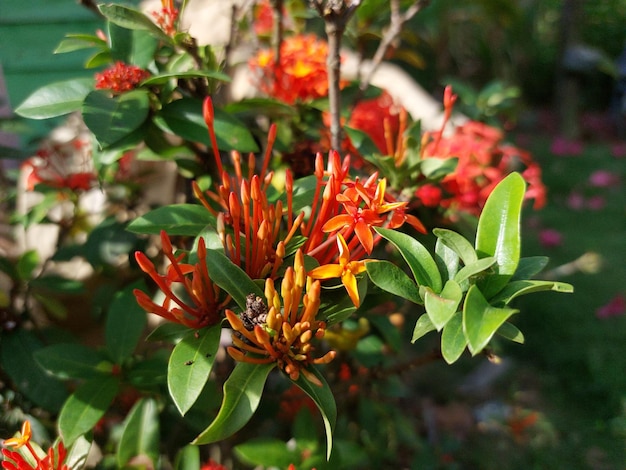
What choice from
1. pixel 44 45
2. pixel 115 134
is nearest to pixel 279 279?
pixel 115 134

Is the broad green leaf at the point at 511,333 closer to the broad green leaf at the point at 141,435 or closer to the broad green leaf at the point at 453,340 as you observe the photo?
the broad green leaf at the point at 453,340

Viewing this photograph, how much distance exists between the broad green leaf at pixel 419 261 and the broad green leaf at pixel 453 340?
5 cm

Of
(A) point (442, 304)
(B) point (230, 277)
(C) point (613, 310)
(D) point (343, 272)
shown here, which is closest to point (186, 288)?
(B) point (230, 277)

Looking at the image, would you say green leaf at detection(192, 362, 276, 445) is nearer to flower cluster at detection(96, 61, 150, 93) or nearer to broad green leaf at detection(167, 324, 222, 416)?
broad green leaf at detection(167, 324, 222, 416)

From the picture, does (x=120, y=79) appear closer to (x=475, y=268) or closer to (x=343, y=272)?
(x=343, y=272)

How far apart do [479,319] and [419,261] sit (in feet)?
0.34

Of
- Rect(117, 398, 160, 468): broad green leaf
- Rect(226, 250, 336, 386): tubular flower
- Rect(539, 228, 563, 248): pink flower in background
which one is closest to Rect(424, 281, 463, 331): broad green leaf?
Rect(226, 250, 336, 386): tubular flower

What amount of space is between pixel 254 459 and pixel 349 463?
0.26 m

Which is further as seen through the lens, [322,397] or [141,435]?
[141,435]

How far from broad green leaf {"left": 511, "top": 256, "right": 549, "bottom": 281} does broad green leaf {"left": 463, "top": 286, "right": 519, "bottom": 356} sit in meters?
0.10

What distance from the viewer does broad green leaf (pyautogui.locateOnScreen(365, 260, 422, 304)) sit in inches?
22.6

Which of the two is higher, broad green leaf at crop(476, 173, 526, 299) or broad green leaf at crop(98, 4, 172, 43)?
broad green leaf at crop(98, 4, 172, 43)

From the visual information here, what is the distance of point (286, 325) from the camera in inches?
21.8

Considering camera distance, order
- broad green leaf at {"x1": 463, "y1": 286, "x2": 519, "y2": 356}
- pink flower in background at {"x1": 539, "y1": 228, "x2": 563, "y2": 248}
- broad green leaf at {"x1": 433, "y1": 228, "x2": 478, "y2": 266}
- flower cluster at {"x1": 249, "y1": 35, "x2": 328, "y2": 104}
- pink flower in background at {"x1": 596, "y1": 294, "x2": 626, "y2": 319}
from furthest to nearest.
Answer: pink flower in background at {"x1": 539, "y1": 228, "x2": 563, "y2": 248}, pink flower in background at {"x1": 596, "y1": 294, "x2": 626, "y2": 319}, flower cluster at {"x1": 249, "y1": 35, "x2": 328, "y2": 104}, broad green leaf at {"x1": 433, "y1": 228, "x2": 478, "y2": 266}, broad green leaf at {"x1": 463, "y1": 286, "x2": 519, "y2": 356}
